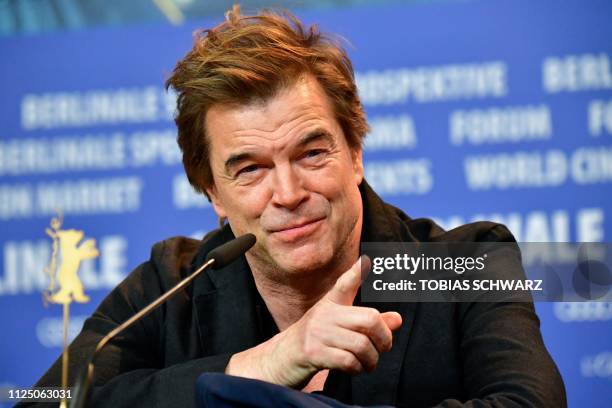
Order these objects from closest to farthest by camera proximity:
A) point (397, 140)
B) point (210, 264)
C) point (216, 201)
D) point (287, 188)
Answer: point (210, 264) < point (287, 188) < point (216, 201) < point (397, 140)

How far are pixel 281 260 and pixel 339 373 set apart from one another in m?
0.26

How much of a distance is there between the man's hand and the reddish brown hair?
54cm

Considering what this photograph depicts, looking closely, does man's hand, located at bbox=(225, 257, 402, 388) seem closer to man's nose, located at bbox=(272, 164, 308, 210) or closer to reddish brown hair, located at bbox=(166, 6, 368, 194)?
man's nose, located at bbox=(272, 164, 308, 210)

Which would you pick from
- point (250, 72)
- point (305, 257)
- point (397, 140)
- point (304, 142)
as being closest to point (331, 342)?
point (305, 257)

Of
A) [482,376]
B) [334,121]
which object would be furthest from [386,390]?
[334,121]

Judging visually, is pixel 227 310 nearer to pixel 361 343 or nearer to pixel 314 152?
pixel 314 152

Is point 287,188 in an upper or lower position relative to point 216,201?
lower

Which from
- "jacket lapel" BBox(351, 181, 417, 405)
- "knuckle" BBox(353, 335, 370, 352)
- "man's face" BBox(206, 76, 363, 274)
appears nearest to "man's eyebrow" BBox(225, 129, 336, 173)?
"man's face" BBox(206, 76, 363, 274)

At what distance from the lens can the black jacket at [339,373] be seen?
63.3 inches

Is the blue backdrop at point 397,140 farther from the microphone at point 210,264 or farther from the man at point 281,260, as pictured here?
the microphone at point 210,264

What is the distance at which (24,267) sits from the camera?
3.16 m

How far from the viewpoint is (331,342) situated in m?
1.42

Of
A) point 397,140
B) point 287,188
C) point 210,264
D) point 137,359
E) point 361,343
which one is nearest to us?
point 361,343

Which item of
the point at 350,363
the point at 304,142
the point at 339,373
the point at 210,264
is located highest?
the point at 304,142
